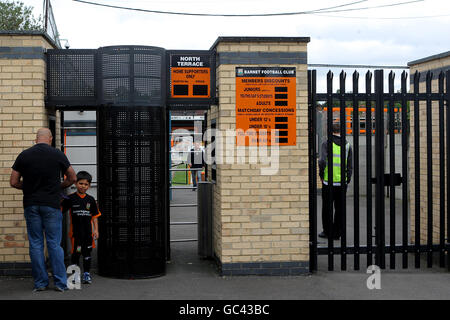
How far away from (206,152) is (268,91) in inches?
65.3

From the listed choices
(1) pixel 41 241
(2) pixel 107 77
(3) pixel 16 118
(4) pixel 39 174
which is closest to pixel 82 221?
(1) pixel 41 241

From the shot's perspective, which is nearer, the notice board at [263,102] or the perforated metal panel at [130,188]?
the perforated metal panel at [130,188]

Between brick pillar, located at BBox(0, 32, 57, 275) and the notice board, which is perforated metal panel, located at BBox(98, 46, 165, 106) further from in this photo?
the notice board

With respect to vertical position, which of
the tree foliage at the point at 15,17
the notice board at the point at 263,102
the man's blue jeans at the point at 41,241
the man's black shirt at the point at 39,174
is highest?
the tree foliage at the point at 15,17

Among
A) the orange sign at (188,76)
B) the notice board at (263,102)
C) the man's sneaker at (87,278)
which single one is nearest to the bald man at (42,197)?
the man's sneaker at (87,278)

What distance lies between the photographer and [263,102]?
681 cm

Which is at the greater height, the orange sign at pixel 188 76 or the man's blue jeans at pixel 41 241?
the orange sign at pixel 188 76

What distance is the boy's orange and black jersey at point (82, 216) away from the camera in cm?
659

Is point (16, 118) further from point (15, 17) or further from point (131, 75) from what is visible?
point (15, 17)

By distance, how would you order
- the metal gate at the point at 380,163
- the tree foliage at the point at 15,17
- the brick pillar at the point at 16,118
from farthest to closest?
the tree foliage at the point at 15,17
the metal gate at the point at 380,163
the brick pillar at the point at 16,118

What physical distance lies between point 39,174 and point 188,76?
2246 mm

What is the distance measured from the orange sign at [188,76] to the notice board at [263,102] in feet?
1.66

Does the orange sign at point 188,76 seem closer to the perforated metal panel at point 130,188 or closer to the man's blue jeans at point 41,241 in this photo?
the perforated metal panel at point 130,188

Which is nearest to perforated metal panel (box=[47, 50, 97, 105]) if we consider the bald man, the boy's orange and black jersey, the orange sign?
the bald man
